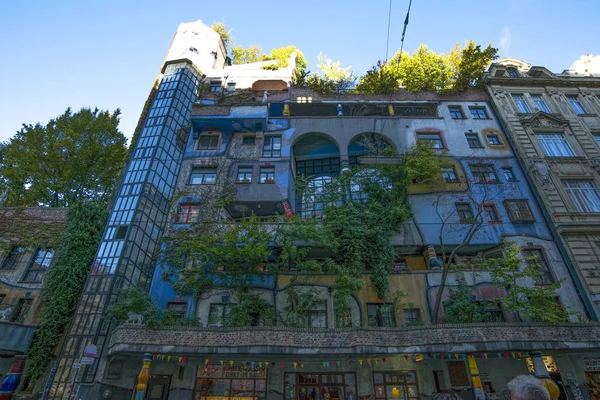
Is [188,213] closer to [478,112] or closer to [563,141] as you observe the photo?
[478,112]

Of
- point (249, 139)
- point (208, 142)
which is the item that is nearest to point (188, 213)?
point (208, 142)

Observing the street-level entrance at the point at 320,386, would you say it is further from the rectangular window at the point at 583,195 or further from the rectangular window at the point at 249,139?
the rectangular window at the point at 583,195

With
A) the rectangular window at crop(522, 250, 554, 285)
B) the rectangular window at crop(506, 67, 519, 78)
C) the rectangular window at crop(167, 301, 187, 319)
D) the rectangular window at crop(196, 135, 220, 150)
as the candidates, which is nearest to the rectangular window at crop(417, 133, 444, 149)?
the rectangular window at crop(522, 250, 554, 285)

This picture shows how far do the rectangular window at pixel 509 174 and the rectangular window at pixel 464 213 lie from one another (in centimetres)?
401

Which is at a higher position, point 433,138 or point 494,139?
point 433,138

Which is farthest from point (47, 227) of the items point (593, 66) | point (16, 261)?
point (593, 66)

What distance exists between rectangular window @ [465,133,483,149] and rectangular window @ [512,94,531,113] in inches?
178

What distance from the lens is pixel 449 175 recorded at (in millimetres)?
25078

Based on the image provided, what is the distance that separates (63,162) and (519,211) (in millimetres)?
31214

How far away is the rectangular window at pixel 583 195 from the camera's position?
22.9 m

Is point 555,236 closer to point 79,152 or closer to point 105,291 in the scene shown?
point 105,291

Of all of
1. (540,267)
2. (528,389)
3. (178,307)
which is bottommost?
(528,389)

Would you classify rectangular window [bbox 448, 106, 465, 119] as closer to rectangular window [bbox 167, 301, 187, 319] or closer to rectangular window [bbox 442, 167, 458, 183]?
rectangular window [bbox 442, 167, 458, 183]

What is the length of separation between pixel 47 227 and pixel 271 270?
1427 cm
